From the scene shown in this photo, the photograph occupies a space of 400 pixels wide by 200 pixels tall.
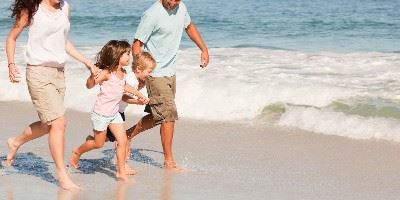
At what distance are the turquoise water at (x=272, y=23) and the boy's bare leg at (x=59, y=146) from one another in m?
9.93

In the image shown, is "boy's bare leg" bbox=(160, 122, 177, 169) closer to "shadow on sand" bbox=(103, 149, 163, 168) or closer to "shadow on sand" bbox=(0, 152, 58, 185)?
"shadow on sand" bbox=(103, 149, 163, 168)

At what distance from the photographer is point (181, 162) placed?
24.7ft

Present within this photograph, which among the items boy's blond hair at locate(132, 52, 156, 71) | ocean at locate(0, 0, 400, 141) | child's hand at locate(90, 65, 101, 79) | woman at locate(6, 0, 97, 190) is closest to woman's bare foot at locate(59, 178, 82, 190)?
woman at locate(6, 0, 97, 190)

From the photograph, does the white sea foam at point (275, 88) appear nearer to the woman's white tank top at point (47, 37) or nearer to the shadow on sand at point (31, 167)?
the shadow on sand at point (31, 167)

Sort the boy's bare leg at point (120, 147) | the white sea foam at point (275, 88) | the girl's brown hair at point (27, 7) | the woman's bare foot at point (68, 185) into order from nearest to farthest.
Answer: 1. the girl's brown hair at point (27, 7)
2. the woman's bare foot at point (68, 185)
3. the boy's bare leg at point (120, 147)
4. the white sea foam at point (275, 88)

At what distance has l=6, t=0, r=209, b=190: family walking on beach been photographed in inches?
245

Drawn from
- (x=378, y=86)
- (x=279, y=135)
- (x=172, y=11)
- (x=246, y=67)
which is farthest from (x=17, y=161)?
(x=246, y=67)

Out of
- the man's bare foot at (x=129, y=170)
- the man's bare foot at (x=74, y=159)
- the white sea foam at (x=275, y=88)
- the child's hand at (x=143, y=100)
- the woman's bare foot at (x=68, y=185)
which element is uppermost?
the child's hand at (x=143, y=100)

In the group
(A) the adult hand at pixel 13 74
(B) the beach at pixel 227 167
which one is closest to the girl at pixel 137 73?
(B) the beach at pixel 227 167

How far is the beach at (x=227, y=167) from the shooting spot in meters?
6.41

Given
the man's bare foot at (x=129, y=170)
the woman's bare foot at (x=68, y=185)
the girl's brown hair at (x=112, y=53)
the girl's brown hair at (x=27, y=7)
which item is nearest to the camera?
the girl's brown hair at (x=27, y=7)

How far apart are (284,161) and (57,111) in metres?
2.13

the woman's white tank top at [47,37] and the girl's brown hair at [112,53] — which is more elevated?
the woman's white tank top at [47,37]

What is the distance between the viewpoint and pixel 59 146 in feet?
20.7
